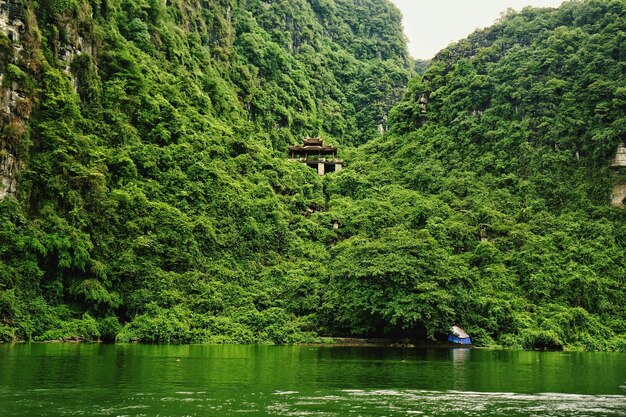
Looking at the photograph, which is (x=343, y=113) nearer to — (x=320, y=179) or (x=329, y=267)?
(x=320, y=179)

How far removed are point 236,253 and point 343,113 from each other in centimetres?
4121

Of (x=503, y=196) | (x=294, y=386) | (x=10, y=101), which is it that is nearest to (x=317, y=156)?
(x=503, y=196)

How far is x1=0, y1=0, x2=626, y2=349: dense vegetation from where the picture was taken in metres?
35.8

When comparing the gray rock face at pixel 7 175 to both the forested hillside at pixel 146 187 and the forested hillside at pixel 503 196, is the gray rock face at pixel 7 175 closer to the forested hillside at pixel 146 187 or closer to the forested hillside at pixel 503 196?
the forested hillside at pixel 146 187

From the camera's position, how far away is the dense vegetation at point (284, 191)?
117ft

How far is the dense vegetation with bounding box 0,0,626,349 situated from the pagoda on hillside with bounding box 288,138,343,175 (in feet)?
6.06

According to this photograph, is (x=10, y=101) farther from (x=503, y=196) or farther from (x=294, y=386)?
(x=503, y=196)

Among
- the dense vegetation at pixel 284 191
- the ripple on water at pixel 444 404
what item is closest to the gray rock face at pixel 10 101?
the dense vegetation at pixel 284 191

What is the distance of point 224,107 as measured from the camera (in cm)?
6041

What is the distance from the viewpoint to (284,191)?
52375mm

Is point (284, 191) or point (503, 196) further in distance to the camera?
point (284, 191)

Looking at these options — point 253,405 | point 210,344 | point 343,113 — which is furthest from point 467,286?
point 343,113

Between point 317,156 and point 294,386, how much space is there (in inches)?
1869

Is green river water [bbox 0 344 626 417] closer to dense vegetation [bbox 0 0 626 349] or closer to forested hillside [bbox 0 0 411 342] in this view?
dense vegetation [bbox 0 0 626 349]
